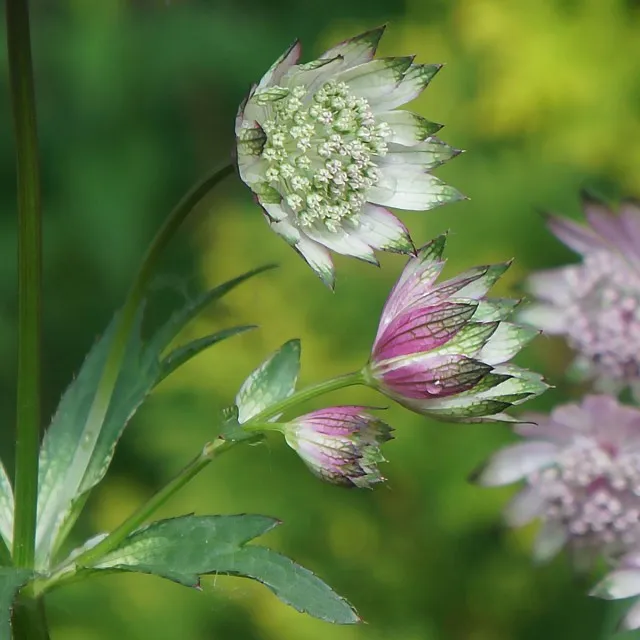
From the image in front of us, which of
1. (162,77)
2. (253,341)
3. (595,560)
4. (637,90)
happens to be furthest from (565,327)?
(162,77)

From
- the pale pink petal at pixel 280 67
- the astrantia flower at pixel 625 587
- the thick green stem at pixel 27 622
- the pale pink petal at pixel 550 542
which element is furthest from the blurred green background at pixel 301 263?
the pale pink petal at pixel 280 67

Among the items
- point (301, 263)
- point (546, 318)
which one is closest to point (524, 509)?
point (546, 318)

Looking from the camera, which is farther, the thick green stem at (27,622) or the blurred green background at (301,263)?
the blurred green background at (301,263)

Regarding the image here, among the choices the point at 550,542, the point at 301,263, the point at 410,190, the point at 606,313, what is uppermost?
the point at 410,190

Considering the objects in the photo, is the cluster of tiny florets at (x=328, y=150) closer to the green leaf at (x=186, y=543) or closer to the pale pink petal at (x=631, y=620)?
the green leaf at (x=186, y=543)

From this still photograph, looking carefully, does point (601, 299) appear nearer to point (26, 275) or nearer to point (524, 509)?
point (524, 509)
